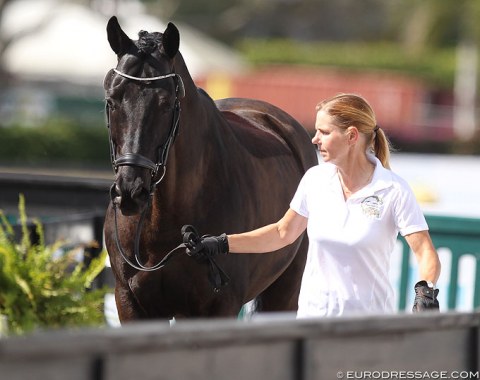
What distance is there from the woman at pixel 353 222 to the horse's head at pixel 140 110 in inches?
26.6

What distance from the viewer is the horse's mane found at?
490 centimetres

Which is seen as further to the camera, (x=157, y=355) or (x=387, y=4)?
(x=387, y=4)

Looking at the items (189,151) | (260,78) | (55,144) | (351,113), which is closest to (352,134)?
(351,113)

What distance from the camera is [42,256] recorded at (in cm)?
358

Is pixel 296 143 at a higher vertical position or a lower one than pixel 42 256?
higher

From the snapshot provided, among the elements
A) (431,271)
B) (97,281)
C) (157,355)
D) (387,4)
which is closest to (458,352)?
(431,271)

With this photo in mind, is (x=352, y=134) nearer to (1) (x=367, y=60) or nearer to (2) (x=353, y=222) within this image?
(2) (x=353, y=222)

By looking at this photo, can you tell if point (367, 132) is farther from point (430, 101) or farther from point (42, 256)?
point (430, 101)

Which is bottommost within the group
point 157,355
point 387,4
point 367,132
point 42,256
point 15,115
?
point 157,355

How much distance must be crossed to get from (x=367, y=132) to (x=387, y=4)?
77373mm

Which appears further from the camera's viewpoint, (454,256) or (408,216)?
(454,256)

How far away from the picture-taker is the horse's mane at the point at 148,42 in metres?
4.90

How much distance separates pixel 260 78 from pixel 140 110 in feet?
130

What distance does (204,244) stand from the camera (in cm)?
463
